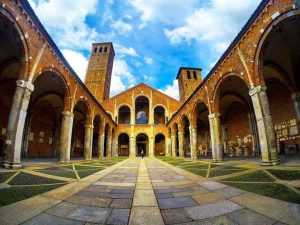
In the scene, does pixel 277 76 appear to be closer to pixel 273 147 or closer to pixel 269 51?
pixel 269 51

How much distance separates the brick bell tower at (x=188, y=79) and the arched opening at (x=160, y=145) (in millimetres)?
10019

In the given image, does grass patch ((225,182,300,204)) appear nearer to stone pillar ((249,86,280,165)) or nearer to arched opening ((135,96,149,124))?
stone pillar ((249,86,280,165))

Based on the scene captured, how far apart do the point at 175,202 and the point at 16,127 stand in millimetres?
8509

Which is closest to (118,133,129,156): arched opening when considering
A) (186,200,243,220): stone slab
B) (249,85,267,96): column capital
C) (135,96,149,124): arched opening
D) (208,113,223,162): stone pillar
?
(135,96,149,124): arched opening

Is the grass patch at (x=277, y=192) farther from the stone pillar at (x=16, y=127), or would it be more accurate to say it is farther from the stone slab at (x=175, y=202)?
the stone pillar at (x=16, y=127)

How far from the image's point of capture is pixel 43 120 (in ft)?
64.7

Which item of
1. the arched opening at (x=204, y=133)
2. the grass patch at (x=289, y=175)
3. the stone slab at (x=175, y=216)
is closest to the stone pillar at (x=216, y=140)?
the grass patch at (x=289, y=175)

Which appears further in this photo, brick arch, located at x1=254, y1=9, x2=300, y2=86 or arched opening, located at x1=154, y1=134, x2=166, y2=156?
arched opening, located at x1=154, y1=134, x2=166, y2=156

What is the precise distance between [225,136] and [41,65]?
20876 mm

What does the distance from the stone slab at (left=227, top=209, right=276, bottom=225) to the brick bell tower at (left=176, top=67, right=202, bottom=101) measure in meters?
34.5

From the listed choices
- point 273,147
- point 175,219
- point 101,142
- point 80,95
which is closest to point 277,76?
point 273,147

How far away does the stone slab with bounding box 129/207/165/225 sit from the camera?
2.53 metres

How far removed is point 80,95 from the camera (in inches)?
606

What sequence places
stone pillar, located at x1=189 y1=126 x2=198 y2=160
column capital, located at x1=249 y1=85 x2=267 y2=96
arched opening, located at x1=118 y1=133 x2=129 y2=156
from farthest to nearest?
1. arched opening, located at x1=118 y1=133 x2=129 y2=156
2. stone pillar, located at x1=189 y1=126 x2=198 y2=160
3. column capital, located at x1=249 y1=85 x2=267 y2=96
